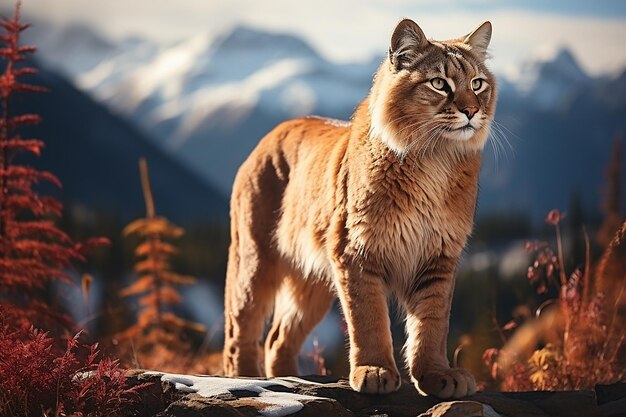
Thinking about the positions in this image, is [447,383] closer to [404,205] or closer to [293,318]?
[404,205]

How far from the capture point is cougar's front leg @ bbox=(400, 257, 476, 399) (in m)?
4.96

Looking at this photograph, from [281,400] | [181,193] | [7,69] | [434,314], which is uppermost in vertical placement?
[181,193]

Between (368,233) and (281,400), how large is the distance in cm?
126

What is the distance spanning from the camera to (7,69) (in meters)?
7.18

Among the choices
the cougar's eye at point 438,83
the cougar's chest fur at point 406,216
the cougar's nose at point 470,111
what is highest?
the cougar's eye at point 438,83

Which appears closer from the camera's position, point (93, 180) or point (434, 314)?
point (434, 314)

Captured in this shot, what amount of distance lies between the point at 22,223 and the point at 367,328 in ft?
11.1

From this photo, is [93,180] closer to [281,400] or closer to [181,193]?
[181,193]

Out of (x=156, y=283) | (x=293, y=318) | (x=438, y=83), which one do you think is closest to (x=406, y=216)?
Result: (x=438, y=83)

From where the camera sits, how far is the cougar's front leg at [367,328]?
195 inches

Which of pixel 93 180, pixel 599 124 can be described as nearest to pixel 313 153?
pixel 93 180

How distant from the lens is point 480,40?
5.69 m

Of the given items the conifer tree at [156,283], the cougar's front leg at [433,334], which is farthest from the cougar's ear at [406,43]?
the conifer tree at [156,283]

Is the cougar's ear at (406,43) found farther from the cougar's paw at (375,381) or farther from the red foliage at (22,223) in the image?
the red foliage at (22,223)
